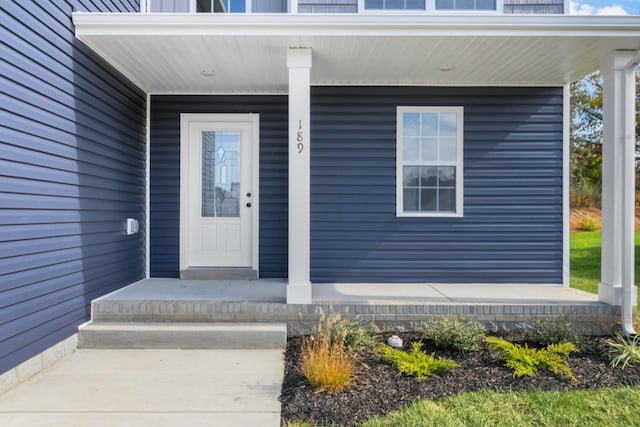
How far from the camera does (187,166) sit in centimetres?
520

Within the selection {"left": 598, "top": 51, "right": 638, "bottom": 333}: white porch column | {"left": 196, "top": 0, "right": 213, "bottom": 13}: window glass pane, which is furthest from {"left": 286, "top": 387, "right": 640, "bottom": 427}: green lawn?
{"left": 196, "top": 0, "right": 213, "bottom": 13}: window glass pane

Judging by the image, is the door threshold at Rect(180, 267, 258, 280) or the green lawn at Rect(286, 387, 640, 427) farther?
the door threshold at Rect(180, 267, 258, 280)


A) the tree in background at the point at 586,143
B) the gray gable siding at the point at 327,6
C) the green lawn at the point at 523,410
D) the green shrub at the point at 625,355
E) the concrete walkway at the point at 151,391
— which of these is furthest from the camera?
the tree in background at the point at 586,143

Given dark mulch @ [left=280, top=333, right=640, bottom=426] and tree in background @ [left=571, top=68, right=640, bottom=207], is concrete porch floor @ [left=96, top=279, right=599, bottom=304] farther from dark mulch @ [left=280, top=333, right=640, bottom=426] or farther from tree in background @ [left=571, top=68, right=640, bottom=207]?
tree in background @ [left=571, top=68, right=640, bottom=207]

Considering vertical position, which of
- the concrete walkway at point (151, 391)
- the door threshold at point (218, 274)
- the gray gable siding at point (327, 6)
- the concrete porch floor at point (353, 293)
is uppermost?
the gray gable siding at point (327, 6)

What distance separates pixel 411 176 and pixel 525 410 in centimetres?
307

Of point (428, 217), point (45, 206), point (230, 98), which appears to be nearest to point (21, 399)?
point (45, 206)

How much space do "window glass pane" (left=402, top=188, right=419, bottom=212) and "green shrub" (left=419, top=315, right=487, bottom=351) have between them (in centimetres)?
178

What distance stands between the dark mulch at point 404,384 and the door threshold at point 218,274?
6.36ft

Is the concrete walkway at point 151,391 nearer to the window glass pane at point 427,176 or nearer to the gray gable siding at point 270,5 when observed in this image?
Result: the window glass pane at point 427,176

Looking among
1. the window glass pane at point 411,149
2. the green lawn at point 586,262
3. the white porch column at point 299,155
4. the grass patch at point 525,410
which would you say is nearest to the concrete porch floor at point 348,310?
the white porch column at point 299,155

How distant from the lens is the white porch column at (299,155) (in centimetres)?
384

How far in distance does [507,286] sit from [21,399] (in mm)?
4722

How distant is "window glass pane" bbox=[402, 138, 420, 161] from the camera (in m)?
5.07
